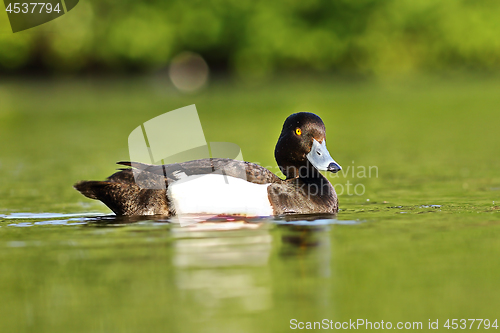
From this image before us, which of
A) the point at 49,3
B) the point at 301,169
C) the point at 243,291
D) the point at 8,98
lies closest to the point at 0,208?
the point at 301,169

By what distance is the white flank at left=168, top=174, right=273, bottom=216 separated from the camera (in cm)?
809

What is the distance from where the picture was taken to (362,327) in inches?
190

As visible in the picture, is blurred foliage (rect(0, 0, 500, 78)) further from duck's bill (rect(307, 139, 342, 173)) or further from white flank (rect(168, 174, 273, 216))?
white flank (rect(168, 174, 273, 216))

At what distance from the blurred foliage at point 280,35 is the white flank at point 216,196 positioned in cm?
3899

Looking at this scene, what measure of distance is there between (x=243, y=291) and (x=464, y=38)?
152 ft

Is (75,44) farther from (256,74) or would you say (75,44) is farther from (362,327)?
(362,327)

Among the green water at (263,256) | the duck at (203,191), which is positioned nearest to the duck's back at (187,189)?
the duck at (203,191)

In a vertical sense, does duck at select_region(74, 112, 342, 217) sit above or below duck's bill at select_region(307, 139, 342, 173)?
below

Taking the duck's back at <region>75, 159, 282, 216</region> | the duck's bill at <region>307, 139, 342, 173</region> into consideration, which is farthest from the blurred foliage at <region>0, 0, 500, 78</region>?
the duck's back at <region>75, 159, 282, 216</region>

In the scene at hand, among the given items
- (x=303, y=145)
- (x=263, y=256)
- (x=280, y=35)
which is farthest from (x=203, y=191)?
(x=280, y=35)

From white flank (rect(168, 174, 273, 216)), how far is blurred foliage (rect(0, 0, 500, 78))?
3899 centimetres

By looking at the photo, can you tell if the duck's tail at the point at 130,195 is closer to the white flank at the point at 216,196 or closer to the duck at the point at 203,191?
the duck at the point at 203,191

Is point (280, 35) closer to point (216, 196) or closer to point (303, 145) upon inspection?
point (303, 145)

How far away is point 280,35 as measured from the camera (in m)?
47.7
